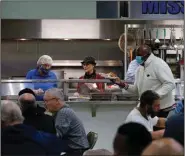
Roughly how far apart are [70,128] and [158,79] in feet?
4.29

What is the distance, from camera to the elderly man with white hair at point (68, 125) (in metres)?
4.03

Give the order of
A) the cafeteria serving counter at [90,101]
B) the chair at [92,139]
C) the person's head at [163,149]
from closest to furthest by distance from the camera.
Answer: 1. the person's head at [163,149]
2. the chair at [92,139]
3. the cafeteria serving counter at [90,101]

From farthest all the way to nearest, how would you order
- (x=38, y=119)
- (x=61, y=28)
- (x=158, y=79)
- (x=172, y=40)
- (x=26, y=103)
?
(x=61, y=28)
(x=172, y=40)
(x=158, y=79)
(x=26, y=103)
(x=38, y=119)

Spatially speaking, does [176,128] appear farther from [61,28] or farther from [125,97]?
Result: [61,28]

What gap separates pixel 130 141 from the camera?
Result: 2242 mm

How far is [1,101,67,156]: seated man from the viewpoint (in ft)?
10.6

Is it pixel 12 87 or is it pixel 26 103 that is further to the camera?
pixel 12 87

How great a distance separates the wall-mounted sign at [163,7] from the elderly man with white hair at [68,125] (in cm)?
463

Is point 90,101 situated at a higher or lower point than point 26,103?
lower

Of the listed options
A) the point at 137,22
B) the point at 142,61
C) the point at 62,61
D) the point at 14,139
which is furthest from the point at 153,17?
the point at 14,139

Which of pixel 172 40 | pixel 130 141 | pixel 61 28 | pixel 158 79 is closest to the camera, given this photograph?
pixel 130 141

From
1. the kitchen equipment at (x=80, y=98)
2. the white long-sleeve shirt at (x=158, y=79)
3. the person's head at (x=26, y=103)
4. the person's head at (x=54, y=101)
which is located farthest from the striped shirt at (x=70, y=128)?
the white long-sleeve shirt at (x=158, y=79)

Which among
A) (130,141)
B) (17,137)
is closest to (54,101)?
(17,137)

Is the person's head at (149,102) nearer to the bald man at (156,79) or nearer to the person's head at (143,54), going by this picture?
the bald man at (156,79)
